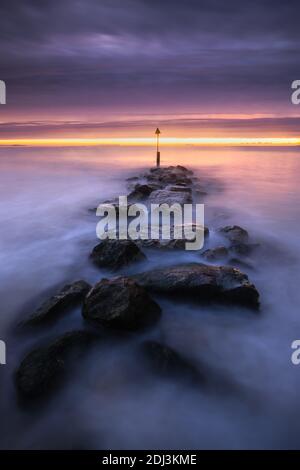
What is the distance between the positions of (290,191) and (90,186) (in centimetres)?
1226

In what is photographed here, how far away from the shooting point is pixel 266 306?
20.4 ft

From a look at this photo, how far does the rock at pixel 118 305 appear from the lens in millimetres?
5031

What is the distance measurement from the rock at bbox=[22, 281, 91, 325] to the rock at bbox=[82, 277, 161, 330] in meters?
0.46

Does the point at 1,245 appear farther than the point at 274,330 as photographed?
Yes

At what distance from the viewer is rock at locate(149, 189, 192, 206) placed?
14.2m

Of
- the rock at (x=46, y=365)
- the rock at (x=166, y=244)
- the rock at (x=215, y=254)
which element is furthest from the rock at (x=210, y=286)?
the rock at (x=166, y=244)

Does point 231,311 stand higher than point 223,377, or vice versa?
point 231,311

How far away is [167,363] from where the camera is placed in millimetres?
4637

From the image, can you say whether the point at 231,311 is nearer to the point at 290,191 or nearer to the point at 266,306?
the point at 266,306

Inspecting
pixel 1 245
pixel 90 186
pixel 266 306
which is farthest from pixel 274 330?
pixel 90 186

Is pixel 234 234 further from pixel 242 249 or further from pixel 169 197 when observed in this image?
pixel 169 197

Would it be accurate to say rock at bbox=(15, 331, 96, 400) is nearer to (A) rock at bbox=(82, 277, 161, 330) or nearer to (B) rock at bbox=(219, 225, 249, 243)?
(A) rock at bbox=(82, 277, 161, 330)

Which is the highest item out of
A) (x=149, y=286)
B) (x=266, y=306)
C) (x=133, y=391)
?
(x=149, y=286)
